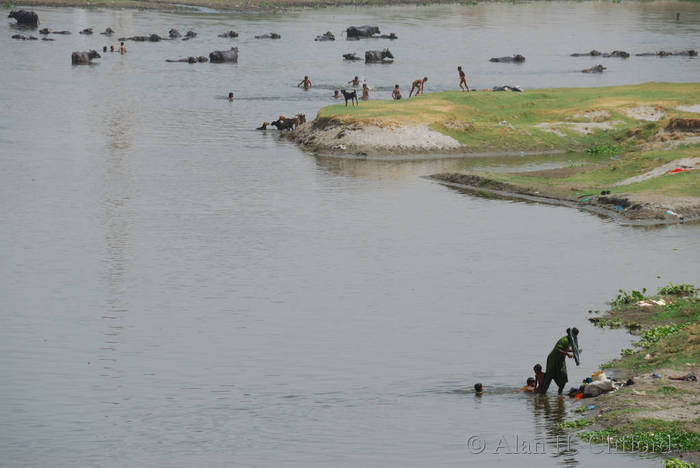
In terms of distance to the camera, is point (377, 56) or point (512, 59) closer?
point (377, 56)

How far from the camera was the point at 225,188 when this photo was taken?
2114 inches

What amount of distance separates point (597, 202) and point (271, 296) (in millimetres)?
19543

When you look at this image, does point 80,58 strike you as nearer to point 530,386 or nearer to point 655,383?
point 530,386

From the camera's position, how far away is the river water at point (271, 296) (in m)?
24.5

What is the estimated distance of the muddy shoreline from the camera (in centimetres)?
4584

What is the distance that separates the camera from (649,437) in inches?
883

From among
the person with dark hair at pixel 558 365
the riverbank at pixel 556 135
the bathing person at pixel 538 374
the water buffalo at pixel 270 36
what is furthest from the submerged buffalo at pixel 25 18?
the person with dark hair at pixel 558 365

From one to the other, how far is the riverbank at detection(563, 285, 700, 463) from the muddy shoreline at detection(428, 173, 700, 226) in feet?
40.7

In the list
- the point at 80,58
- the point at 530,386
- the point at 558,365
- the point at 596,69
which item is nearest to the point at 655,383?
the point at 558,365

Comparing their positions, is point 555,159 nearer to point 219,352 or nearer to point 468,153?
point 468,153

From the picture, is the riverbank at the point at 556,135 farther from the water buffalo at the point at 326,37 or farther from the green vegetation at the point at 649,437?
the water buffalo at the point at 326,37

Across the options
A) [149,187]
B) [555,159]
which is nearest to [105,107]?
[149,187]

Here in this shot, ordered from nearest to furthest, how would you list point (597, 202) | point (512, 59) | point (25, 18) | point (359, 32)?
point (597, 202)
point (512, 59)
point (25, 18)
point (359, 32)

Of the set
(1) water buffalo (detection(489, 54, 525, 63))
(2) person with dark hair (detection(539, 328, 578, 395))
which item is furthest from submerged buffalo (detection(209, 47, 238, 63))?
(2) person with dark hair (detection(539, 328, 578, 395))
